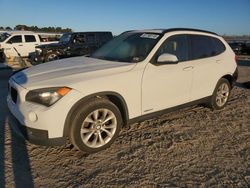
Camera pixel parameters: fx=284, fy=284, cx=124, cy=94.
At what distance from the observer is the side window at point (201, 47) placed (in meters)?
5.30

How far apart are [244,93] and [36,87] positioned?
624 cm

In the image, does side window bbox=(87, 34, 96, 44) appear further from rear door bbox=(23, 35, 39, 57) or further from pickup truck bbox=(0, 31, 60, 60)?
rear door bbox=(23, 35, 39, 57)

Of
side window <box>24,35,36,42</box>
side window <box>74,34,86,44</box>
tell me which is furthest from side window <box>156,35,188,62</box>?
side window <box>24,35,36,42</box>

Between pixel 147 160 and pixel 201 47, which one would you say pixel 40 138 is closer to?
pixel 147 160

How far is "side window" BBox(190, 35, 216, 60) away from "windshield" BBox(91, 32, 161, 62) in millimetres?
847

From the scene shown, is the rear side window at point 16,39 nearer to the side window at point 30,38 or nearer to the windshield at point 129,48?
the side window at point 30,38

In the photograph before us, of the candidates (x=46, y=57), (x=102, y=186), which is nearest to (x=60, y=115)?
(x=102, y=186)

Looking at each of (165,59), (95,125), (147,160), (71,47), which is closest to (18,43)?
(71,47)

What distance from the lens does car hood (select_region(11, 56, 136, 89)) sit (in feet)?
12.4

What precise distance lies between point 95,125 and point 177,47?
83.2 inches

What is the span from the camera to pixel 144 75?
434 cm

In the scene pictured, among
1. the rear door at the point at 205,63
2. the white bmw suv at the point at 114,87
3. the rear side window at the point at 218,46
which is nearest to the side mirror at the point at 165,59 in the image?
the white bmw suv at the point at 114,87

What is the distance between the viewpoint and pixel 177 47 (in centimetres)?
504

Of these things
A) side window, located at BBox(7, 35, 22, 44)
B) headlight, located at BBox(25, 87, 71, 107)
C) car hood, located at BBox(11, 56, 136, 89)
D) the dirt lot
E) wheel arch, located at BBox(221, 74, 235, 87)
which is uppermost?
car hood, located at BBox(11, 56, 136, 89)
